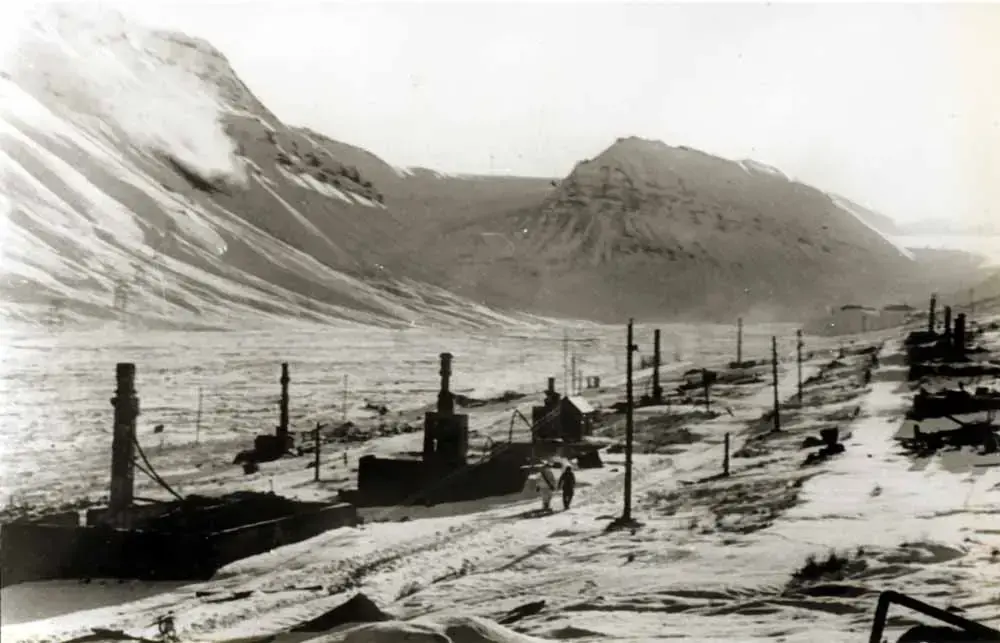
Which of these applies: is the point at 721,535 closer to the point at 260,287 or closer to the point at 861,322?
the point at 861,322

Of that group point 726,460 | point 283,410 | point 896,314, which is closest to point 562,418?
point 726,460

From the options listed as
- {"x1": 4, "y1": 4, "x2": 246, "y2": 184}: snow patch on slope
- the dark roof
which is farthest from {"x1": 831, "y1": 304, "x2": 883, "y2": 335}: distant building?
{"x1": 4, "y1": 4, "x2": 246, "y2": 184}: snow patch on slope

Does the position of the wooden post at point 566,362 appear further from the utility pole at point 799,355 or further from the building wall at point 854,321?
the building wall at point 854,321

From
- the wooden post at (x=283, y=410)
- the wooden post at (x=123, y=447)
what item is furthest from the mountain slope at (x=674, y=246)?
the wooden post at (x=123, y=447)

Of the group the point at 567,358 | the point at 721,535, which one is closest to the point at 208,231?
the point at 567,358

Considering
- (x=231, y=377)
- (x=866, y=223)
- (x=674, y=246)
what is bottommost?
(x=231, y=377)

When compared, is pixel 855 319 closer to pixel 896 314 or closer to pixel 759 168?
pixel 896 314

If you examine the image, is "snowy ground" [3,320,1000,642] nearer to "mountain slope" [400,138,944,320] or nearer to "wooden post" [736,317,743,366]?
"wooden post" [736,317,743,366]
